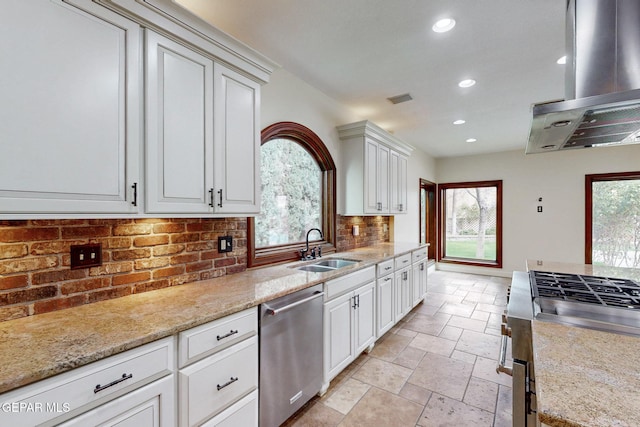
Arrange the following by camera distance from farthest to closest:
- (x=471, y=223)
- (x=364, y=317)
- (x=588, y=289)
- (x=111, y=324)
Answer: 1. (x=471, y=223)
2. (x=364, y=317)
3. (x=588, y=289)
4. (x=111, y=324)

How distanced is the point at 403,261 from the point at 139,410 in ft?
9.85

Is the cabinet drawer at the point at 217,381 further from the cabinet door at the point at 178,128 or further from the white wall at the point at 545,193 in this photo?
the white wall at the point at 545,193

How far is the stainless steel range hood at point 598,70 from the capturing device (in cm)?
141

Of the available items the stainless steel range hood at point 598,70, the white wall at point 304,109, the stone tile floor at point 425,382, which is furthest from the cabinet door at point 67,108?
the stainless steel range hood at point 598,70

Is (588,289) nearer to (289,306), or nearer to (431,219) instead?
(289,306)

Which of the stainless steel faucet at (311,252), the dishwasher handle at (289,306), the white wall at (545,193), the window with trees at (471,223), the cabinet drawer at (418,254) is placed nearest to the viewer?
the dishwasher handle at (289,306)

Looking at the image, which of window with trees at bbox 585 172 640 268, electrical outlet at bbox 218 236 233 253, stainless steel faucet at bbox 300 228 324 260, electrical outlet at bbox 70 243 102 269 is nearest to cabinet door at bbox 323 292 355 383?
stainless steel faucet at bbox 300 228 324 260

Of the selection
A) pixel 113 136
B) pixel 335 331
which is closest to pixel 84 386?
pixel 113 136

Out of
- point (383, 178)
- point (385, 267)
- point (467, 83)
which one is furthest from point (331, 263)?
point (467, 83)

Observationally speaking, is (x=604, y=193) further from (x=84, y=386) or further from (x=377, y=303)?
(x=84, y=386)

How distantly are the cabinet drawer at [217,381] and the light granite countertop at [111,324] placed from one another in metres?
0.21

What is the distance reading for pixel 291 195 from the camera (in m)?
3.01

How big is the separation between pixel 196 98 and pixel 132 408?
151cm

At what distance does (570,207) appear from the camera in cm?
546
